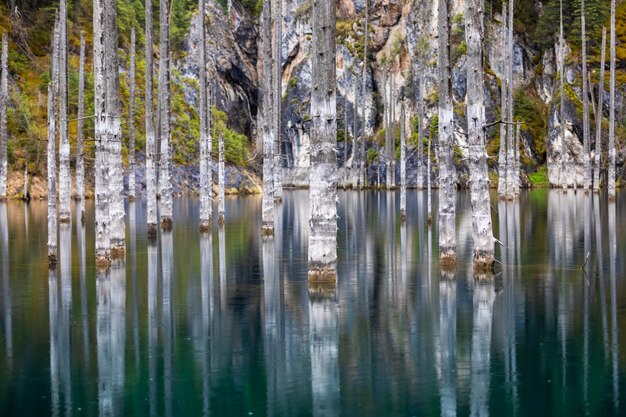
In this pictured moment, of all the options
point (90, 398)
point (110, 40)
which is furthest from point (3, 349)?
point (110, 40)

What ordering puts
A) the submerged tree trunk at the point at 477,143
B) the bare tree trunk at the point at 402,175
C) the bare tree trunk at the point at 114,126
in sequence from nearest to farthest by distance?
1. the submerged tree trunk at the point at 477,143
2. the bare tree trunk at the point at 114,126
3. the bare tree trunk at the point at 402,175

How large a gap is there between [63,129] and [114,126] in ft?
44.4

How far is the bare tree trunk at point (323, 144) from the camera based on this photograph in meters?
19.8

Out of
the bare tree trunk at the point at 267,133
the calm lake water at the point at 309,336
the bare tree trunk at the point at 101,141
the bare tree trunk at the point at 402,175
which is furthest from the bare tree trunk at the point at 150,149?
the bare tree trunk at the point at 402,175

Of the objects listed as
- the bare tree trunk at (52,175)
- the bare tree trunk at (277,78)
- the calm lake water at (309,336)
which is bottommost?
the calm lake water at (309,336)

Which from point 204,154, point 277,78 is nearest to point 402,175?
point 277,78

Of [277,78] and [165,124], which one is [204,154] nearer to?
[165,124]

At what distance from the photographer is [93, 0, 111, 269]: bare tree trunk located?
23547 millimetres

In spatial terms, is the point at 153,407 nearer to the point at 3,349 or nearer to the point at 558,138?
the point at 3,349

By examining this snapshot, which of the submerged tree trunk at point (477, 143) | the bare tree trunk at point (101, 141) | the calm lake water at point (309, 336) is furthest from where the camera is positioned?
the bare tree trunk at point (101, 141)

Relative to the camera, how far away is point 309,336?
15.0 metres

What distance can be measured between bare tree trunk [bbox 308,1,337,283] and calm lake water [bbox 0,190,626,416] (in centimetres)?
130

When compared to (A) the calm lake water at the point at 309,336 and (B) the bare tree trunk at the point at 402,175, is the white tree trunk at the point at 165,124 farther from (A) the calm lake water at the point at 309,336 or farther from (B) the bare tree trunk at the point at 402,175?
(B) the bare tree trunk at the point at 402,175

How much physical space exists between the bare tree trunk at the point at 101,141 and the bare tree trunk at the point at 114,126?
0.44ft
